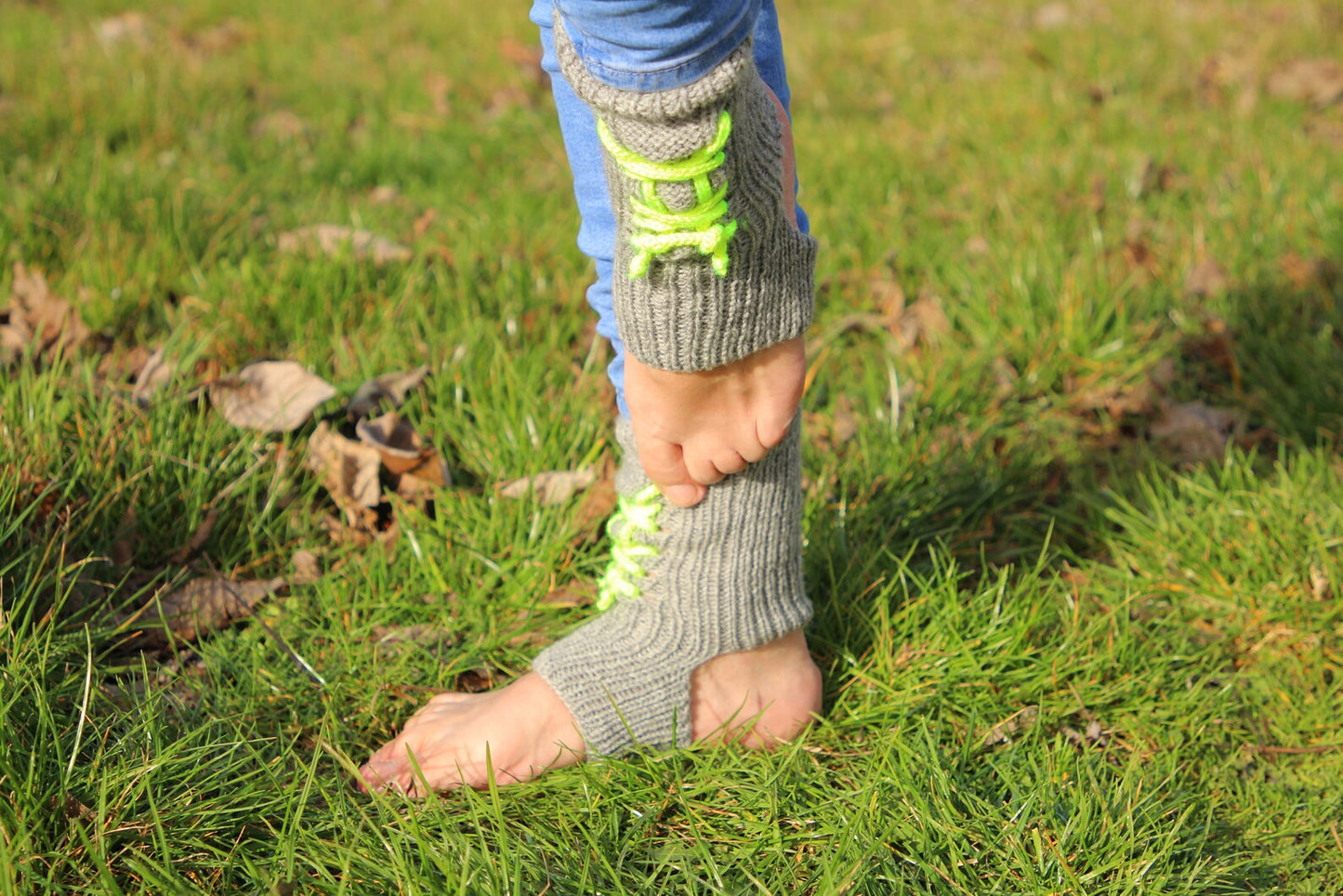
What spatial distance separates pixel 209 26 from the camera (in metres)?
4.64

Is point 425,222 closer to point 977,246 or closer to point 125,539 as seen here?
point 125,539

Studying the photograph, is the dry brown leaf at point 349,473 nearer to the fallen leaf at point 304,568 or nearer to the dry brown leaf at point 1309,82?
the fallen leaf at point 304,568

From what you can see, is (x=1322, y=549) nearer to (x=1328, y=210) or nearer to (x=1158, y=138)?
(x=1328, y=210)

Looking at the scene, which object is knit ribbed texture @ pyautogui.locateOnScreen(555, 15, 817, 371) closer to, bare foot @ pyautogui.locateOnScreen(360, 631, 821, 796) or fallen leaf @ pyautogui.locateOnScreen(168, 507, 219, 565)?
bare foot @ pyautogui.locateOnScreen(360, 631, 821, 796)

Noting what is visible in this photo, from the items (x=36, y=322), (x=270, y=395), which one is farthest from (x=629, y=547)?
(x=36, y=322)

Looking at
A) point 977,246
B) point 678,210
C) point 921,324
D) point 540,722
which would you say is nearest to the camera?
point 678,210

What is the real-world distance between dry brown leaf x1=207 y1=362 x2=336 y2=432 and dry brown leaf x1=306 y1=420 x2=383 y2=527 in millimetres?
92

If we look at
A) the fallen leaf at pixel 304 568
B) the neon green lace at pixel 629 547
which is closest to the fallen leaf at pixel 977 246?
the neon green lace at pixel 629 547

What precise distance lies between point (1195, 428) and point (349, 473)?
1747 mm

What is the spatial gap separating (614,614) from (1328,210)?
2.43m

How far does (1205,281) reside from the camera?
2631 millimetres

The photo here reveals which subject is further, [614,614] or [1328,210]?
[1328,210]

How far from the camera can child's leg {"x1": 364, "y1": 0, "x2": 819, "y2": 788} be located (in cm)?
146

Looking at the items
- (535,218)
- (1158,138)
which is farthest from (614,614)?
(1158,138)
